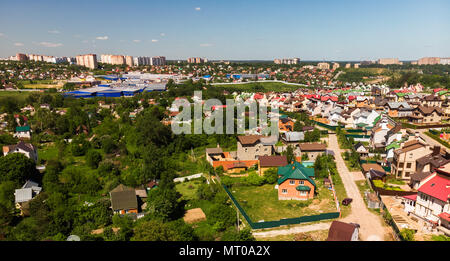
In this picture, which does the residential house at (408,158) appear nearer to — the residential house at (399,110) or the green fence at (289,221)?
the green fence at (289,221)

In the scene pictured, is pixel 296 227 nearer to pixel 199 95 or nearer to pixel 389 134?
pixel 389 134

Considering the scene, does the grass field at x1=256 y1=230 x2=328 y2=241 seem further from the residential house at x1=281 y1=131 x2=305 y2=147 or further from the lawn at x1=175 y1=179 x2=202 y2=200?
the residential house at x1=281 y1=131 x2=305 y2=147

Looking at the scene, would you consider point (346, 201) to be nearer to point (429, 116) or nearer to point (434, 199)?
point (434, 199)

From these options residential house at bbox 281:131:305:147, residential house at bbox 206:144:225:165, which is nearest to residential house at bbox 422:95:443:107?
residential house at bbox 281:131:305:147

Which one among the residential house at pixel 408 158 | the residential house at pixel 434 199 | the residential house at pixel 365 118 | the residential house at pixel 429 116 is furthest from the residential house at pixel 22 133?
the residential house at pixel 429 116

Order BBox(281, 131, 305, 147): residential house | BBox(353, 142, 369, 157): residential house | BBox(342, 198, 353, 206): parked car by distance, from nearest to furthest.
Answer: BBox(342, 198, 353, 206): parked car → BBox(353, 142, 369, 157): residential house → BBox(281, 131, 305, 147): residential house
